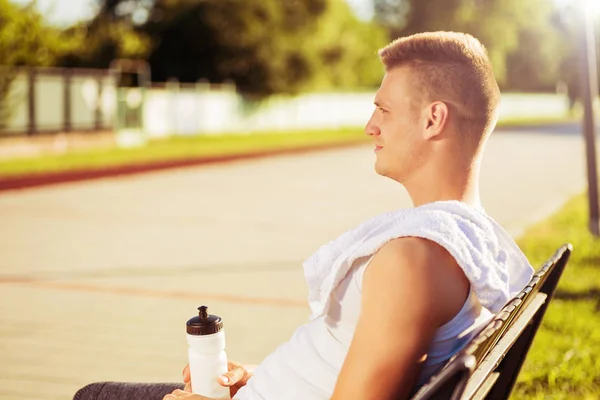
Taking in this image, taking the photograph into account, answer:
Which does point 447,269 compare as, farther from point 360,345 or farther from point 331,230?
point 331,230

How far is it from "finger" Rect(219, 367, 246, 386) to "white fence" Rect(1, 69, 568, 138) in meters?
22.4

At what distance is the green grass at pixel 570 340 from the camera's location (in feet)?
14.3

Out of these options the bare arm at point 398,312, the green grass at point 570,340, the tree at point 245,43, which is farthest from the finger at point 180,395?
the tree at point 245,43

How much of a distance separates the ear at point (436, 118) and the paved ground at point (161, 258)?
10.6 feet

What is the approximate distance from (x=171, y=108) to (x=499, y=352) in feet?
109

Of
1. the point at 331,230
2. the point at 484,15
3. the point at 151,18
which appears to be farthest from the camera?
the point at 484,15

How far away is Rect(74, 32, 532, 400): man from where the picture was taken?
1.56 metres

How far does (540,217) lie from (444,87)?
397 inches

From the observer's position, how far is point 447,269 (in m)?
1.58

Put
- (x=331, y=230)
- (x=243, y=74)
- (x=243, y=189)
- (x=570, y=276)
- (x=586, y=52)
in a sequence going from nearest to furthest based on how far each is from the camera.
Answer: (x=570, y=276) → (x=586, y=52) → (x=331, y=230) → (x=243, y=189) → (x=243, y=74)

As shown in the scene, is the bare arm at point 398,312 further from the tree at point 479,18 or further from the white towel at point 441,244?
the tree at point 479,18

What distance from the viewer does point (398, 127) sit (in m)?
1.78

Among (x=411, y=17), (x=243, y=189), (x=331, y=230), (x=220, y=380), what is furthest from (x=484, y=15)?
(x=220, y=380)

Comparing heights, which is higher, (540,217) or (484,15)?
(484,15)
